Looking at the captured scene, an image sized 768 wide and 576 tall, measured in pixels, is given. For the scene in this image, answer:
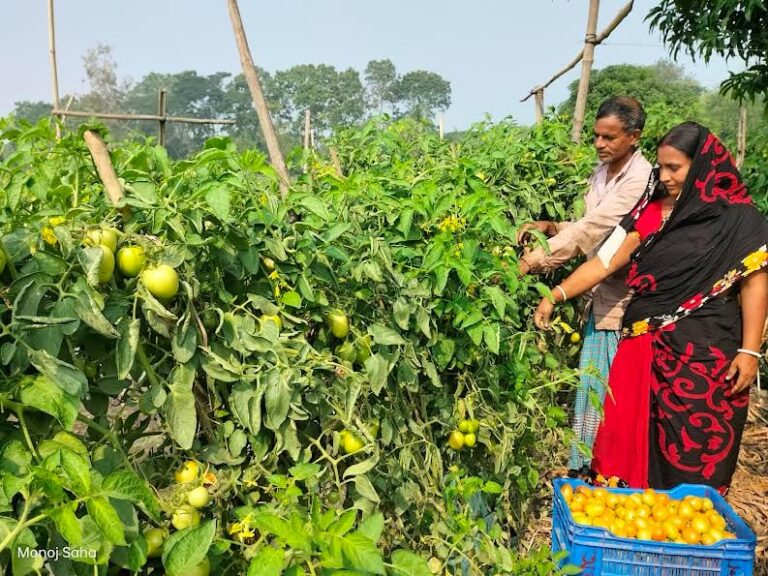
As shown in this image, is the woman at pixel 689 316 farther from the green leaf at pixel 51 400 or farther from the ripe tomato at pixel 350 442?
the green leaf at pixel 51 400

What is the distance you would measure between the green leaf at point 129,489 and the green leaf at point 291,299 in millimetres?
433

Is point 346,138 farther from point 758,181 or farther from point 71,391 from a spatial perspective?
A: point 758,181

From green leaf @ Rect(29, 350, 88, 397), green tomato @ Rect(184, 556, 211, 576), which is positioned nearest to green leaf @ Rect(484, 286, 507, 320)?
green tomato @ Rect(184, 556, 211, 576)

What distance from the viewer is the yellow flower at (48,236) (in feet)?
3.05

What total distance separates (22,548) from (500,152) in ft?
7.94

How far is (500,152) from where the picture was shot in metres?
2.84

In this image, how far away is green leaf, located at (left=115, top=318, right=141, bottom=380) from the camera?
97cm

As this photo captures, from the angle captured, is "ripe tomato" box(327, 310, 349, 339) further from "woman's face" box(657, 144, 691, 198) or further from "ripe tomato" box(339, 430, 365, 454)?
"woman's face" box(657, 144, 691, 198)

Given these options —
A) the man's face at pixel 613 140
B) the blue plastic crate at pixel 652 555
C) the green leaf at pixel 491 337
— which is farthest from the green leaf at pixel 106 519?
the man's face at pixel 613 140

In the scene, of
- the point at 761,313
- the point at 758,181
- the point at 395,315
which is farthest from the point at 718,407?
the point at 758,181

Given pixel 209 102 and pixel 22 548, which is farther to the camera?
pixel 209 102

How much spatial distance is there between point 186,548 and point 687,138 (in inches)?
81.7

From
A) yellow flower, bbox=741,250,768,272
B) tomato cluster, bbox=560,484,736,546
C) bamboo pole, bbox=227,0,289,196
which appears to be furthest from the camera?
bamboo pole, bbox=227,0,289,196

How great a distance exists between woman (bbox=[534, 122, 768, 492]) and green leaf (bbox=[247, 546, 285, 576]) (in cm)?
151
